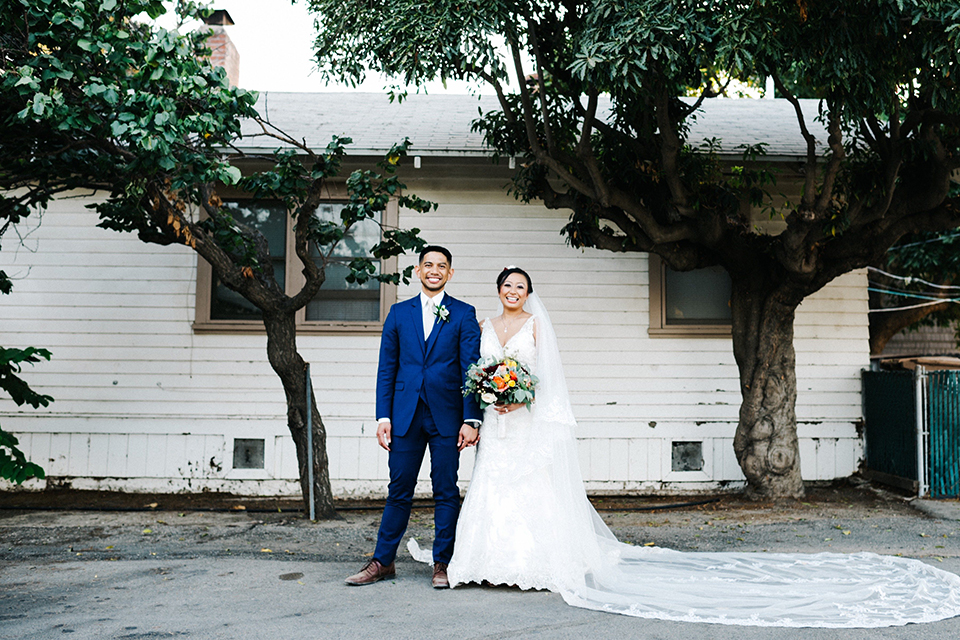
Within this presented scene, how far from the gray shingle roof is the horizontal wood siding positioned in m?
0.67

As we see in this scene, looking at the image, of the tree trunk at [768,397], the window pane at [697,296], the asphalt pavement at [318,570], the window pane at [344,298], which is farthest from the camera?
the window pane at [697,296]

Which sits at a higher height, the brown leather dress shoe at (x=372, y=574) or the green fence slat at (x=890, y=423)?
the green fence slat at (x=890, y=423)

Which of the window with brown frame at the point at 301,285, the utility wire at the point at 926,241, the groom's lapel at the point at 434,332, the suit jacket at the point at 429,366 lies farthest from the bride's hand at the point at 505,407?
the utility wire at the point at 926,241

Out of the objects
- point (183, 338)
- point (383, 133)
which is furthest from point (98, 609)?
point (383, 133)

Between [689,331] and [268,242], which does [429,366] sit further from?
[689,331]

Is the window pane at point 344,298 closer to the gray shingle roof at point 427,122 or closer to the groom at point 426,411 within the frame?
the gray shingle roof at point 427,122

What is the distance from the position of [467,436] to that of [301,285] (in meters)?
4.80

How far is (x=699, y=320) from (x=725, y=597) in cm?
534

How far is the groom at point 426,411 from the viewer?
5.09 meters

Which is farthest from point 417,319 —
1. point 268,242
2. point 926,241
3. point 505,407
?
point 926,241

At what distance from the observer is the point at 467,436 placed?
509cm

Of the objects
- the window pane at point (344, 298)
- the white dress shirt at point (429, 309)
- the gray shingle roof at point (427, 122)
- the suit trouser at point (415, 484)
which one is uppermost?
the gray shingle roof at point (427, 122)

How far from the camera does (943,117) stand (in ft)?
22.6

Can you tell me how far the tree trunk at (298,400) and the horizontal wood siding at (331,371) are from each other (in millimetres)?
1563
